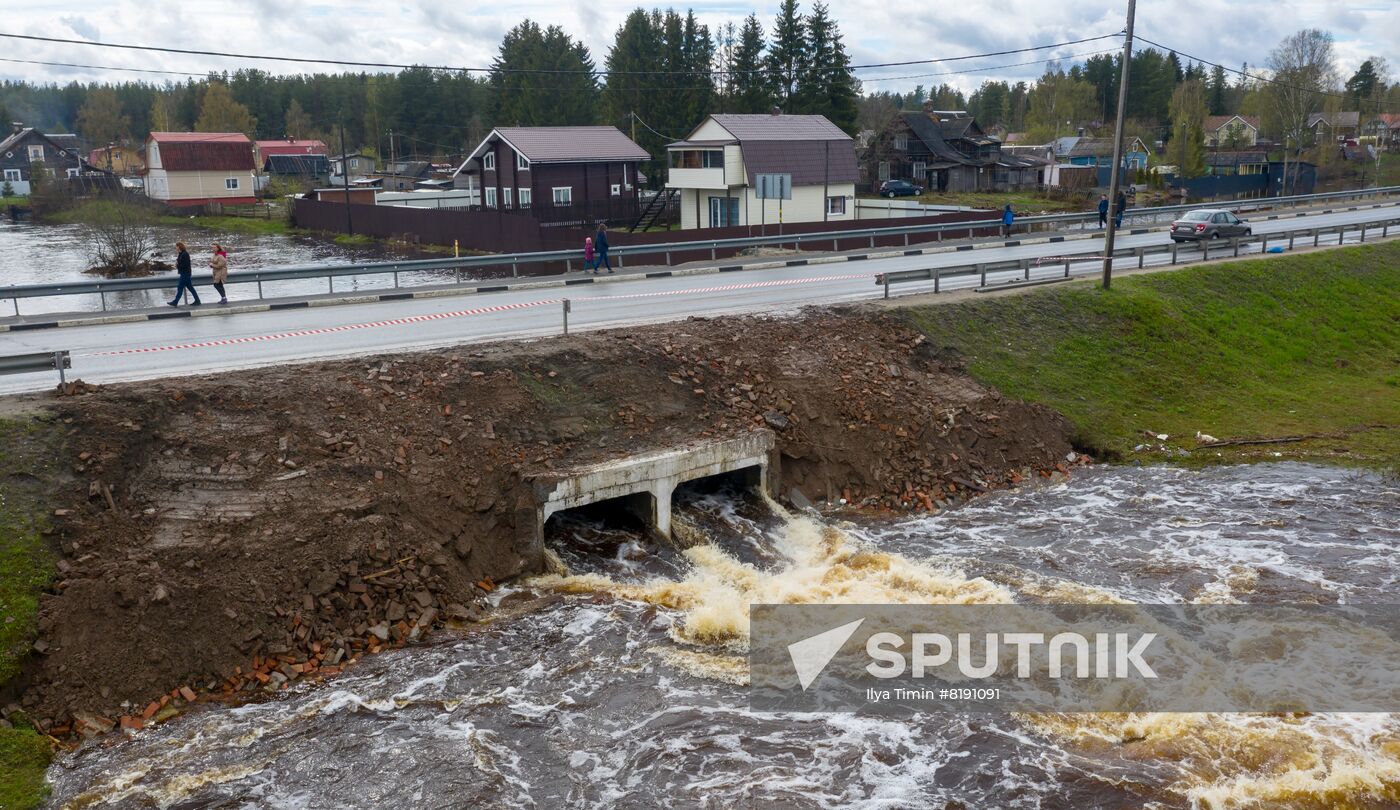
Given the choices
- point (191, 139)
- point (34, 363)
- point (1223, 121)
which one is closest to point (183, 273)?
point (34, 363)

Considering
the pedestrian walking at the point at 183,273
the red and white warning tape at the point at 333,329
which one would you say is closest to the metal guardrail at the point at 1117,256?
the red and white warning tape at the point at 333,329

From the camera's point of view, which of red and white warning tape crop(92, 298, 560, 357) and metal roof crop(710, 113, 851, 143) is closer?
red and white warning tape crop(92, 298, 560, 357)

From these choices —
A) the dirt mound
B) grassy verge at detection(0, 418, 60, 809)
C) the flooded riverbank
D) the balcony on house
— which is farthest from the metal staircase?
grassy verge at detection(0, 418, 60, 809)

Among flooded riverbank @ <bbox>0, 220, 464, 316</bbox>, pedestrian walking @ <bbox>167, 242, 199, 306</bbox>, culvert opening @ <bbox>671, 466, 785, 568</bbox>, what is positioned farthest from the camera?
flooded riverbank @ <bbox>0, 220, 464, 316</bbox>

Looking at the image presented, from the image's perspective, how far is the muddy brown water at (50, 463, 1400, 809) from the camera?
10.9 m

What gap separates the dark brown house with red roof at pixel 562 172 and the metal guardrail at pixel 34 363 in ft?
139

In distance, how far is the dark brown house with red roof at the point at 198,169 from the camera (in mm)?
92000

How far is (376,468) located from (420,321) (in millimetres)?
7932

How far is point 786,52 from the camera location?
77.2 meters

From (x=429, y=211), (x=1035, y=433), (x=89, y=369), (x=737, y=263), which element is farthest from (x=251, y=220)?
(x=1035, y=433)

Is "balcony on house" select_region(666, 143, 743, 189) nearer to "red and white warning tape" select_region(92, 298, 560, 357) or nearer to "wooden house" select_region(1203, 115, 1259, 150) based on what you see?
"red and white warning tape" select_region(92, 298, 560, 357)

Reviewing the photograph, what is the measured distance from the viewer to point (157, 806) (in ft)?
34.5

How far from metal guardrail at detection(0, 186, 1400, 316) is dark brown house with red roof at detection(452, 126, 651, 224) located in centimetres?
1824

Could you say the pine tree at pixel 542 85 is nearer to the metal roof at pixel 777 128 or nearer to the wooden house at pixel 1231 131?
the metal roof at pixel 777 128
